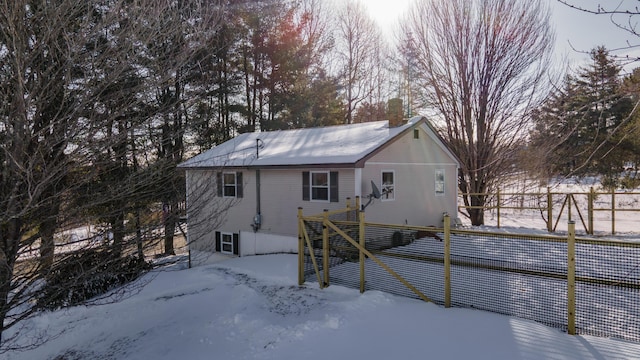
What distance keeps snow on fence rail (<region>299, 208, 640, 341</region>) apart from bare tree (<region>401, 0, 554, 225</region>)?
30.1 feet

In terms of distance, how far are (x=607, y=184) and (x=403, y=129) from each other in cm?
1863

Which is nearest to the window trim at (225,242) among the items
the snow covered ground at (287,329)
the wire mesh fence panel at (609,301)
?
the snow covered ground at (287,329)

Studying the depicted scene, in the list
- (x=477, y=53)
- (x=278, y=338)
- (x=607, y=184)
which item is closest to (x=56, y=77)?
(x=278, y=338)

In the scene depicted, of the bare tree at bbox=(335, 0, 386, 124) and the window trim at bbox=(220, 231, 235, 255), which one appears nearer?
the window trim at bbox=(220, 231, 235, 255)

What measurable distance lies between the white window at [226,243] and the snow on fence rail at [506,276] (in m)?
5.95

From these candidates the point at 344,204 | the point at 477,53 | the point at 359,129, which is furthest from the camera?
the point at 477,53

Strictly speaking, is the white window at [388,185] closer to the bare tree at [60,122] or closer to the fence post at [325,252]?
the fence post at [325,252]

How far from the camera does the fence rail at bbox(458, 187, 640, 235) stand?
12834 mm

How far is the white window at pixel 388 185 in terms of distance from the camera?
38.2ft

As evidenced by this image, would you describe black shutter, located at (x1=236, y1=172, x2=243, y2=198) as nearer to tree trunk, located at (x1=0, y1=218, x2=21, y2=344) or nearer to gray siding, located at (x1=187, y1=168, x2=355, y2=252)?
gray siding, located at (x1=187, y1=168, x2=355, y2=252)

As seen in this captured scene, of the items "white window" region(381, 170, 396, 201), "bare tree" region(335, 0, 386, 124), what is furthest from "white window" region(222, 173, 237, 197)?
"bare tree" region(335, 0, 386, 124)

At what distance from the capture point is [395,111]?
20.0 meters

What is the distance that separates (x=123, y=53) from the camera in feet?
13.7

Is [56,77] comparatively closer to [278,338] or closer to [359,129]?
[278,338]
